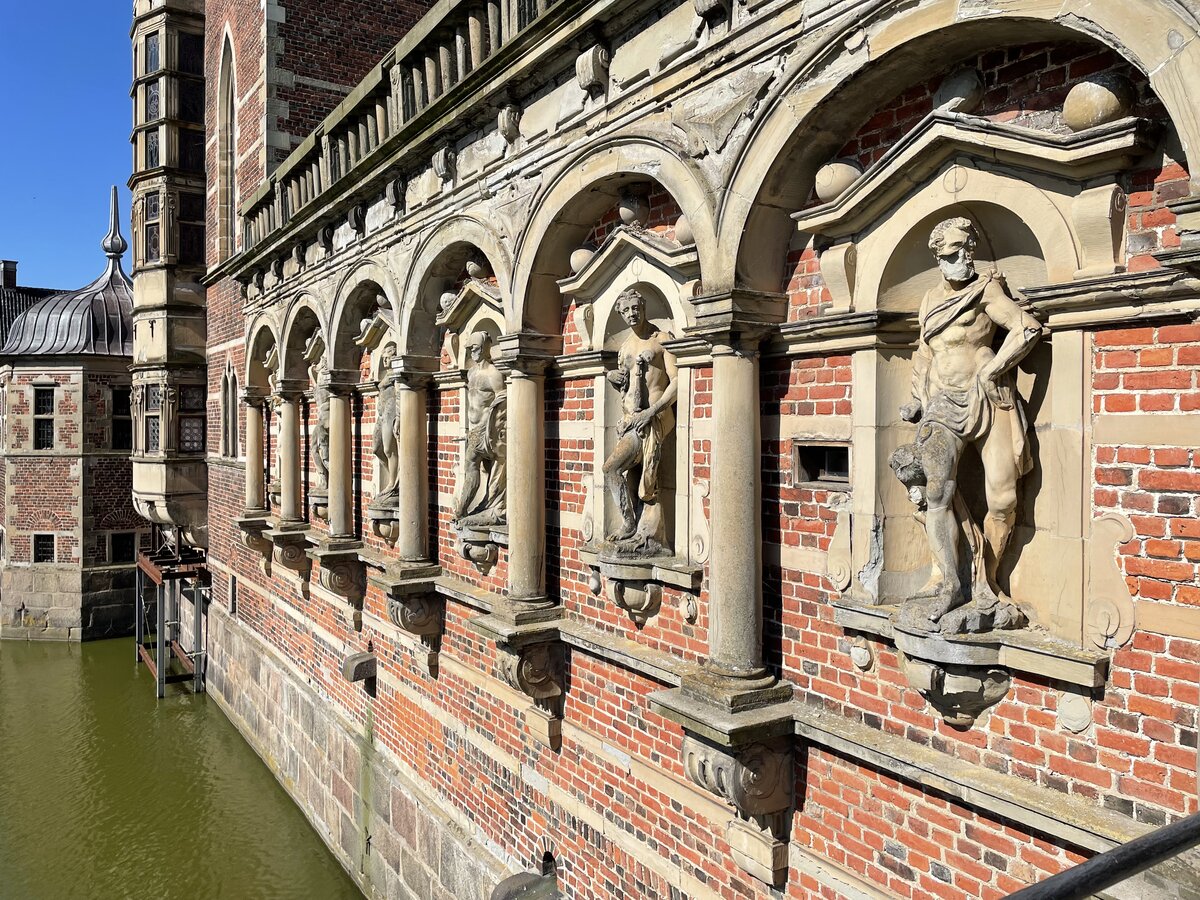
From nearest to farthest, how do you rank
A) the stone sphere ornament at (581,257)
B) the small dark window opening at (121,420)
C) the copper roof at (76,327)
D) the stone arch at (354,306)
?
the stone sphere ornament at (581,257)
the stone arch at (354,306)
the copper roof at (76,327)
the small dark window opening at (121,420)

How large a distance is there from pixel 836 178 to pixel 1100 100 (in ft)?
3.88

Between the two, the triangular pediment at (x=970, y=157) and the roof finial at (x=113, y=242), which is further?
the roof finial at (x=113, y=242)

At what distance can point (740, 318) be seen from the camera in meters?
4.11

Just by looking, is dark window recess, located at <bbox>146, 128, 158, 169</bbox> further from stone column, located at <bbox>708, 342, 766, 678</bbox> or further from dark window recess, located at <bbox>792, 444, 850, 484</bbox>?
dark window recess, located at <bbox>792, 444, 850, 484</bbox>

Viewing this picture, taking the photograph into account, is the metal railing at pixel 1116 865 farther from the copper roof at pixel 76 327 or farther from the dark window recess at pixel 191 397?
the copper roof at pixel 76 327

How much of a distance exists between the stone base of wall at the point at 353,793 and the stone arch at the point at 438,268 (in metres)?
4.28

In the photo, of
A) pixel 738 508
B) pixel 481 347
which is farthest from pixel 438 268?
pixel 738 508

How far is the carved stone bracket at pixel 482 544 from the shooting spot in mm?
6738

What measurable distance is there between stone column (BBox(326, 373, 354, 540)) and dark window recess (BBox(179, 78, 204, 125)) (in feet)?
39.6

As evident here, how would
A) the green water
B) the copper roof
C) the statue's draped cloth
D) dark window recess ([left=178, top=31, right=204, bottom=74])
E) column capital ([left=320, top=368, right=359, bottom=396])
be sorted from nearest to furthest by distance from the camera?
the statue's draped cloth, column capital ([left=320, top=368, right=359, bottom=396]), the green water, dark window recess ([left=178, top=31, right=204, bottom=74]), the copper roof

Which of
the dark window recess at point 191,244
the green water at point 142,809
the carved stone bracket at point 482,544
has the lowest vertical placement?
the green water at point 142,809

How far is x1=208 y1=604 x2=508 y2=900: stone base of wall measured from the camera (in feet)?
24.2

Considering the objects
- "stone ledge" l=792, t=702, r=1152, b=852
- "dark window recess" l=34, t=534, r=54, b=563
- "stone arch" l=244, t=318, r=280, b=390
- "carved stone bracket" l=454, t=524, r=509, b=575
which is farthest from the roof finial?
"stone ledge" l=792, t=702, r=1152, b=852

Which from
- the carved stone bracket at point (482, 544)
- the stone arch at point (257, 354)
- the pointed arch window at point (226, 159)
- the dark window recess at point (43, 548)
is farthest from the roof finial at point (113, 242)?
the carved stone bracket at point (482, 544)
